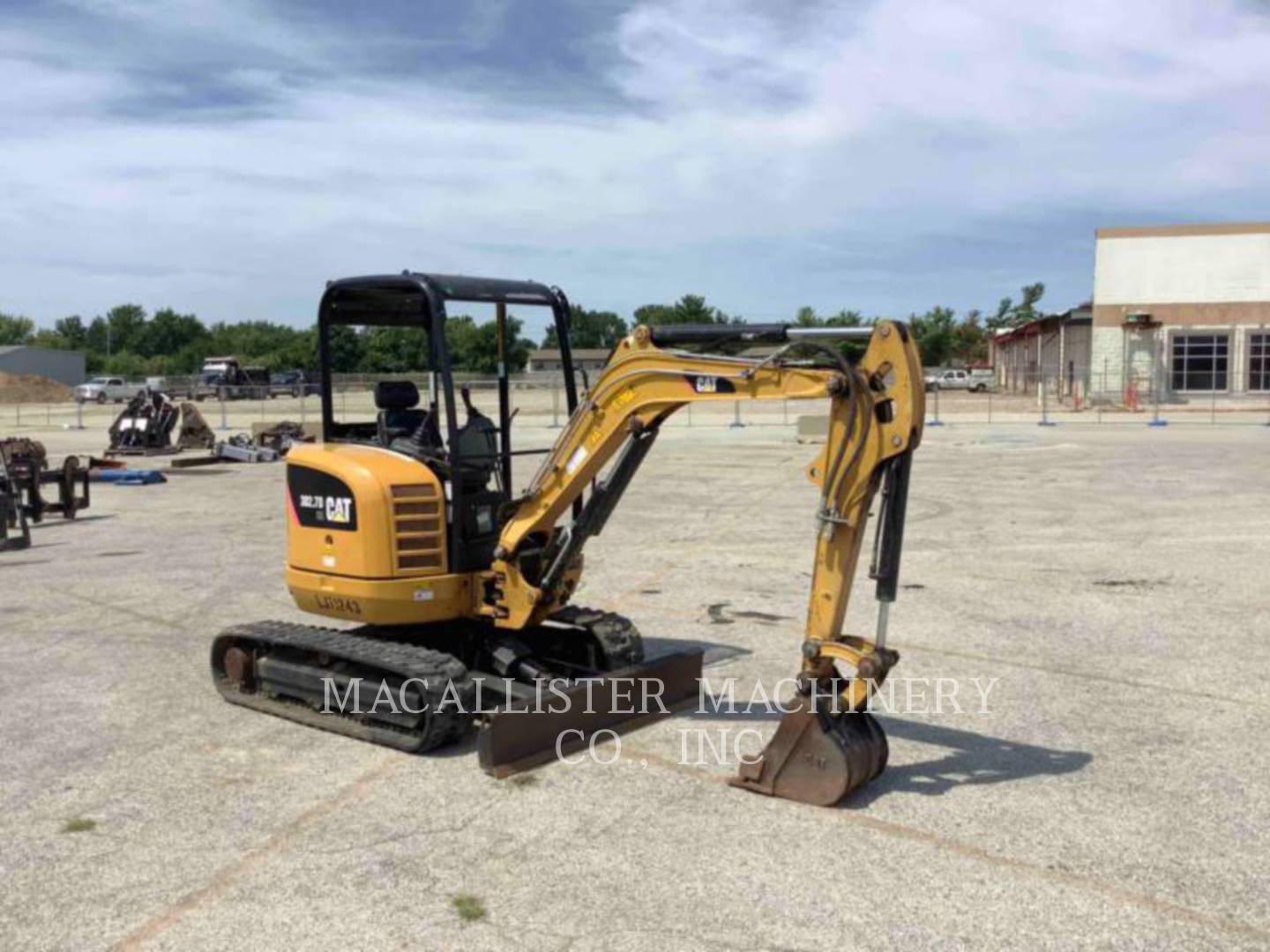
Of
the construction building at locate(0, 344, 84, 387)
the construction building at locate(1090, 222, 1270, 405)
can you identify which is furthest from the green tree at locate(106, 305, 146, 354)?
the construction building at locate(1090, 222, 1270, 405)

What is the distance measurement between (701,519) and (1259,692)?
29.8ft

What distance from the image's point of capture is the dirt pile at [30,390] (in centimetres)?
7344

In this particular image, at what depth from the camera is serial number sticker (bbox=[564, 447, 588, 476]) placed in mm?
6902

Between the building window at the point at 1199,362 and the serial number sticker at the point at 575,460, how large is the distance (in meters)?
43.0

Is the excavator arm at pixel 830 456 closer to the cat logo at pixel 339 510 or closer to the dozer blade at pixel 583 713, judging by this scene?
the dozer blade at pixel 583 713

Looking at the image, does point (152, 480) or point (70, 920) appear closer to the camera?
point (70, 920)

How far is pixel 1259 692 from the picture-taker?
25.9 feet

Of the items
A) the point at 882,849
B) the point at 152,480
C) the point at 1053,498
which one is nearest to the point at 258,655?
the point at 882,849

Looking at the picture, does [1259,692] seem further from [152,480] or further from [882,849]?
[152,480]

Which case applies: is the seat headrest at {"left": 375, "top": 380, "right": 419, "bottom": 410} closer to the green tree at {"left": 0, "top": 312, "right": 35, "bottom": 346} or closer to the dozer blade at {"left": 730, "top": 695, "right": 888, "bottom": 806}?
the dozer blade at {"left": 730, "top": 695, "right": 888, "bottom": 806}

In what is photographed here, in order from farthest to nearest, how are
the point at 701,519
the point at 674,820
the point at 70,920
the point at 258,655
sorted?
the point at 701,519 < the point at 258,655 < the point at 674,820 < the point at 70,920

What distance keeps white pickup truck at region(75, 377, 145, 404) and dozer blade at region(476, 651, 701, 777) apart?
68.1m

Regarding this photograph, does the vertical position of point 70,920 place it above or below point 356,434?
below

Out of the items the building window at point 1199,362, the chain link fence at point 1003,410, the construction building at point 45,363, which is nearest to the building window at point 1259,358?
the chain link fence at point 1003,410
